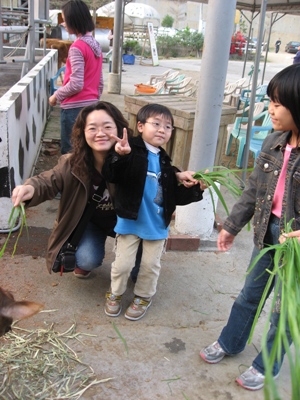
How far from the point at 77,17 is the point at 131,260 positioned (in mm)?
2768

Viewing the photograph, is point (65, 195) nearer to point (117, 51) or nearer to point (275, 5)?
point (275, 5)

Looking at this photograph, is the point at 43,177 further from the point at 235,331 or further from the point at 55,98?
the point at 55,98

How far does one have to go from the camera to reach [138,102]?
5.00 meters

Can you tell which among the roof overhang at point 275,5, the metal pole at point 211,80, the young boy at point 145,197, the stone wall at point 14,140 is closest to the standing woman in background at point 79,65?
the stone wall at point 14,140

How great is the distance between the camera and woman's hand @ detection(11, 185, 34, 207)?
270 centimetres

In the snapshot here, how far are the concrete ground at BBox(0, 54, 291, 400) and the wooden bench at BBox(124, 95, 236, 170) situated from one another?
3.36 ft

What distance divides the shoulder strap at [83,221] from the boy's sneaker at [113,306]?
47 centimetres

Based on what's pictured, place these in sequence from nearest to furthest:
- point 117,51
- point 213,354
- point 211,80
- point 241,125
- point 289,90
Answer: point 289,90
point 213,354
point 211,80
point 241,125
point 117,51

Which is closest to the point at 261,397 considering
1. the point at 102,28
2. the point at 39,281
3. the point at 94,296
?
the point at 94,296

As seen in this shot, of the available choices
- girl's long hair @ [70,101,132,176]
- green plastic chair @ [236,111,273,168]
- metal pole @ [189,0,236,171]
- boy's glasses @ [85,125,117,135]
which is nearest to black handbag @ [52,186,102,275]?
girl's long hair @ [70,101,132,176]

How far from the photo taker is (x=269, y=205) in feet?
7.86

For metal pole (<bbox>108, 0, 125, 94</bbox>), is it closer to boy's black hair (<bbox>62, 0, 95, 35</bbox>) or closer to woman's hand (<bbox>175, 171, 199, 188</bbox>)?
boy's black hair (<bbox>62, 0, 95, 35</bbox>)

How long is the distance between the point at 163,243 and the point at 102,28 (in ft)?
99.8

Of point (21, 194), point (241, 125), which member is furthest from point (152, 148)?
point (241, 125)
